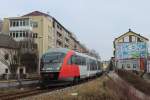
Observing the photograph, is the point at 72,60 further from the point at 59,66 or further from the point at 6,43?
the point at 6,43

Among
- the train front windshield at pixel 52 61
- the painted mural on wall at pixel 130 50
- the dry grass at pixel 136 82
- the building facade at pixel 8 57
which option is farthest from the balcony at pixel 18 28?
the train front windshield at pixel 52 61

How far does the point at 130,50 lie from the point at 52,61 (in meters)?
40.1

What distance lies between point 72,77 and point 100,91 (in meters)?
9.35

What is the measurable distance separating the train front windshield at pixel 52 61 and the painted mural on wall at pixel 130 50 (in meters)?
37.6

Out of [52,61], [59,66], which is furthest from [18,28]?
[59,66]

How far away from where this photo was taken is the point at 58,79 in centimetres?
3394

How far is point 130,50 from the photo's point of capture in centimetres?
7294

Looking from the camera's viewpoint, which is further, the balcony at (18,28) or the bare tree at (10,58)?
the balcony at (18,28)

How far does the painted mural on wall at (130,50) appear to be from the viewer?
7178 cm

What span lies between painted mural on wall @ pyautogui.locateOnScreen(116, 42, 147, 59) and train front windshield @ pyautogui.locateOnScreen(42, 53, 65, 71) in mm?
37626

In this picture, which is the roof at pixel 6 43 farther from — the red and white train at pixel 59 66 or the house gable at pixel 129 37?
the red and white train at pixel 59 66

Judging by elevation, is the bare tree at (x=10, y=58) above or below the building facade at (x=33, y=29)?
below

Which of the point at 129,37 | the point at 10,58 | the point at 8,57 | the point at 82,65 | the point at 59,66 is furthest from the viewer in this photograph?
the point at 129,37

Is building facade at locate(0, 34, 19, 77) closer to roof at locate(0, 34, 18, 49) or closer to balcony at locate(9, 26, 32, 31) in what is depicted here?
roof at locate(0, 34, 18, 49)
